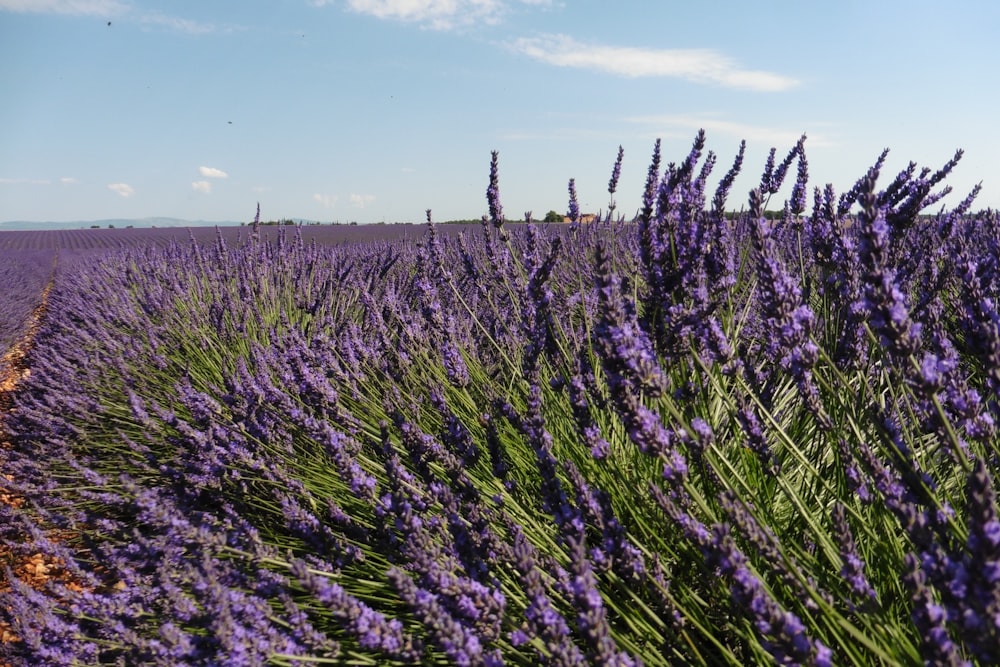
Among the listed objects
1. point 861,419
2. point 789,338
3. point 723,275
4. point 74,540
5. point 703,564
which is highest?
point 723,275

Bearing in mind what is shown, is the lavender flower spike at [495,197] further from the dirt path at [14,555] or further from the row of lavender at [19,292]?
the row of lavender at [19,292]

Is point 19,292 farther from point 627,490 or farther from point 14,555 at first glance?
point 627,490

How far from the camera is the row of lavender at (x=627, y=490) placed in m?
0.90

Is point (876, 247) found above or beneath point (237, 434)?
above

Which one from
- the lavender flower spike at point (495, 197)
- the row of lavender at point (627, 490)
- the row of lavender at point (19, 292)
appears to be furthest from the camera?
the row of lavender at point (19, 292)

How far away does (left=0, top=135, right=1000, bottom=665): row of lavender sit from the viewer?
0.90 metres

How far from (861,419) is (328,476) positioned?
1676mm

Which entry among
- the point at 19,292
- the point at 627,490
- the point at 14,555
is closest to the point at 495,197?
the point at 627,490

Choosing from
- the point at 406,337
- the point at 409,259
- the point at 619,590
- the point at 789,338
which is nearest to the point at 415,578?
the point at 619,590

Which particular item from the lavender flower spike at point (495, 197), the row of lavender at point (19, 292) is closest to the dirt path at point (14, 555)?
the row of lavender at point (19, 292)

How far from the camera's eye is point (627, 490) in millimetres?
1559

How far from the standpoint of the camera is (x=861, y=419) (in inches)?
62.2

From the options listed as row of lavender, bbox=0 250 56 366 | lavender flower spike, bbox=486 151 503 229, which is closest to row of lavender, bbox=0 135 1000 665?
lavender flower spike, bbox=486 151 503 229

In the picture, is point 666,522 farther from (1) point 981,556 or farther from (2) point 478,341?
(2) point 478,341
